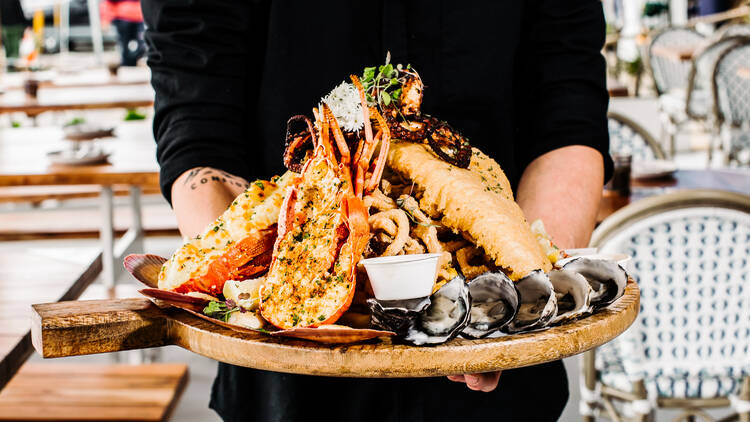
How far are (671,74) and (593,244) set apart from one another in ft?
22.5

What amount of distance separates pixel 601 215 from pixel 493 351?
2090 mm

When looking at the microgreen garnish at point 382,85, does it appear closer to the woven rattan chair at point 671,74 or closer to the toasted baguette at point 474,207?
the toasted baguette at point 474,207

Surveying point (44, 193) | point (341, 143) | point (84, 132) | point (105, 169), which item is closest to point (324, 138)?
point (341, 143)

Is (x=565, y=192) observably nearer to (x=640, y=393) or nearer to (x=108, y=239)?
(x=640, y=393)

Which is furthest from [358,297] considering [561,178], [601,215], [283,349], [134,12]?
[134,12]

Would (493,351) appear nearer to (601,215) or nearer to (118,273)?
(601,215)

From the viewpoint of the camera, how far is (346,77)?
152 cm

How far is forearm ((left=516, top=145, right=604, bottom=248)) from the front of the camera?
140cm

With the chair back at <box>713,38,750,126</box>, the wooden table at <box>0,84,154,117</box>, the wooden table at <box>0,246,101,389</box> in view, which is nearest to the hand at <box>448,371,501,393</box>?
the wooden table at <box>0,246,101,389</box>

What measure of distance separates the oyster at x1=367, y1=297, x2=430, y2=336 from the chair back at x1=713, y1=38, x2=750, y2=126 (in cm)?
594

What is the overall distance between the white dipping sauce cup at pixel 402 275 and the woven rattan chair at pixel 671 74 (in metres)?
7.33

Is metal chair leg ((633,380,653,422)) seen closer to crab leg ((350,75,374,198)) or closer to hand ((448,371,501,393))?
hand ((448,371,501,393))

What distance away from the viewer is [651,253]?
2.38m

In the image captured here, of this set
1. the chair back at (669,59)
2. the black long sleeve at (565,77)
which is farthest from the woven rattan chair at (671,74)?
the black long sleeve at (565,77)
